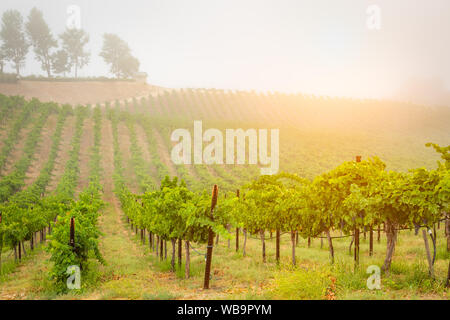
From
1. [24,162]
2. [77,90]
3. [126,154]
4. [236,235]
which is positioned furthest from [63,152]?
[77,90]

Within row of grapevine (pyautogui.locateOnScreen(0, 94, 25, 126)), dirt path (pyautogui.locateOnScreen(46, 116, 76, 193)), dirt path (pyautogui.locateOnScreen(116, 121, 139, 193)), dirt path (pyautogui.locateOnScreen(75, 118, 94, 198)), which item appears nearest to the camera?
dirt path (pyautogui.locateOnScreen(46, 116, 76, 193))

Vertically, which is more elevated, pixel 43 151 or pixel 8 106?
pixel 8 106

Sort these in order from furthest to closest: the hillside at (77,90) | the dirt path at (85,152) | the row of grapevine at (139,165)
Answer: the hillside at (77,90)
the dirt path at (85,152)
the row of grapevine at (139,165)

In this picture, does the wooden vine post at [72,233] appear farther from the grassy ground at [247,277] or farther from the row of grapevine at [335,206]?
the row of grapevine at [335,206]

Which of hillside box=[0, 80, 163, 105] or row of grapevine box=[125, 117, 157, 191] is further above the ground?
hillside box=[0, 80, 163, 105]

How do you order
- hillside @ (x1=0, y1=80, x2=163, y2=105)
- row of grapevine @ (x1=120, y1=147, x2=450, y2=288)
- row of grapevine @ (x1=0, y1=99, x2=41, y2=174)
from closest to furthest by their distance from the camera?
row of grapevine @ (x1=120, y1=147, x2=450, y2=288), row of grapevine @ (x1=0, y1=99, x2=41, y2=174), hillside @ (x1=0, y1=80, x2=163, y2=105)

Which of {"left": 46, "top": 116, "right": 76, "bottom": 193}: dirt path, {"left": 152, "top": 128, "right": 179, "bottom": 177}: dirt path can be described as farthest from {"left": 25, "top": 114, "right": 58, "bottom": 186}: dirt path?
{"left": 152, "top": 128, "right": 179, "bottom": 177}: dirt path

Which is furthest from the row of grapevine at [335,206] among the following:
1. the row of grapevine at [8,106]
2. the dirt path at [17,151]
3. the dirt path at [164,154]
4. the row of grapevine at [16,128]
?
the row of grapevine at [8,106]

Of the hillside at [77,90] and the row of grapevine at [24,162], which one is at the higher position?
the hillside at [77,90]

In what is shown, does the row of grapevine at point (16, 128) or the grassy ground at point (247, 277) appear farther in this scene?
the row of grapevine at point (16, 128)

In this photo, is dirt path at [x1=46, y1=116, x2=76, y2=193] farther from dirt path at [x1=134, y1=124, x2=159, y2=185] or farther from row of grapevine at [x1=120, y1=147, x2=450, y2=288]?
row of grapevine at [x1=120, y1=147, x2=450, y2=288]

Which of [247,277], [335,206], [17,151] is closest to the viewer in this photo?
Answer: [335,206]

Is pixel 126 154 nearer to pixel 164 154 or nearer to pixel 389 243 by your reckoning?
pixel 164 154
